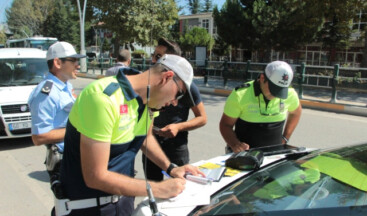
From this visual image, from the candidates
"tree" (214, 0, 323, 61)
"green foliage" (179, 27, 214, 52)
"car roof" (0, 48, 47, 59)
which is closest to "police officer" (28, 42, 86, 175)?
"car roof" (0, 48, 47, 59)

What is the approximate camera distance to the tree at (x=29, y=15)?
50.5 metres

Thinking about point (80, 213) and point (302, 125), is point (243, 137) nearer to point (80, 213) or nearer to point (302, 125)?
point (80, 213)

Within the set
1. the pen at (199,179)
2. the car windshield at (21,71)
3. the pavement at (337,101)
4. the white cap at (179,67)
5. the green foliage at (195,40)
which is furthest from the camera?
the green foliage at (195,40)

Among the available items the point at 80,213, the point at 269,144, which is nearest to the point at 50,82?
the point at 80,213

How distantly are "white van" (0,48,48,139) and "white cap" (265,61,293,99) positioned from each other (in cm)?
483

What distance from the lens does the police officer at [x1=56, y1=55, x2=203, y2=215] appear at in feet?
4.65

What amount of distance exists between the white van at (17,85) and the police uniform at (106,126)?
4.76 m

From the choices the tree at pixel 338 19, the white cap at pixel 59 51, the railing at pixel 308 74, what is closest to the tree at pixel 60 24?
the tree at pixel 338 19

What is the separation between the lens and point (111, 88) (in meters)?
1.46

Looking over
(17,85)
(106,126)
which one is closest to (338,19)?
(17,85)

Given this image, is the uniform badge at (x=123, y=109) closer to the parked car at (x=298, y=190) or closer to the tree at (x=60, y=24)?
the parked car at (x=298, y=190)

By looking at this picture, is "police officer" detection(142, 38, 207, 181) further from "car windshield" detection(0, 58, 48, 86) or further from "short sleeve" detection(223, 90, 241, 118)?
"car windshield" detection(0, 58, 48, 86)

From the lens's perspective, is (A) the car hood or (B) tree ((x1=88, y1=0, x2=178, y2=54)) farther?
(B) tree ((x1=88, y1=0, x2=178, y2=54))

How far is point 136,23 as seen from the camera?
84.1 ft
